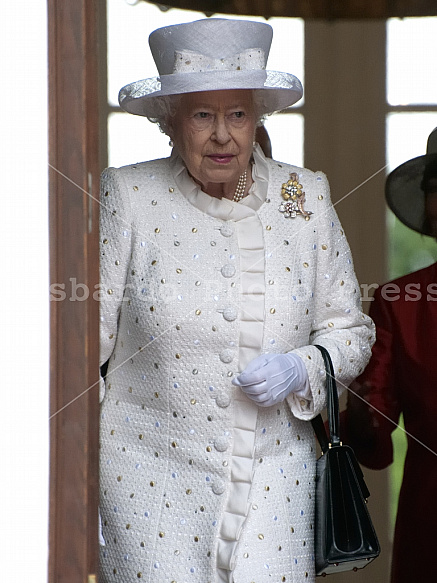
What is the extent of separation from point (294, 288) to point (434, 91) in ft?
5.59

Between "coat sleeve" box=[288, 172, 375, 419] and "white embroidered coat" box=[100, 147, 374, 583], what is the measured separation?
1cm

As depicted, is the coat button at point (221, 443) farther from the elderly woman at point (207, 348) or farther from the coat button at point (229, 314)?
the coat button at point (229, 314)

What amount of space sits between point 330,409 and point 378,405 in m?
0.59

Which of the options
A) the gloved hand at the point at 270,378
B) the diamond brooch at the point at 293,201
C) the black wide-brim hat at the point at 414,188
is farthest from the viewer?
the black wide-brim hat at the point at 414,188

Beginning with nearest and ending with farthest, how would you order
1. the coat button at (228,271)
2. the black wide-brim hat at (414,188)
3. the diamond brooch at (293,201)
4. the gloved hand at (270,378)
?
1. the gloved hand at (270,378)
2. the coat button at (228,271)
3. the diamond brooch at (293,201)
4. the black wide-brim hat at (414,188)

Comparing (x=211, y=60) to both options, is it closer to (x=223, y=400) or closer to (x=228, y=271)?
(x=228, y=271)

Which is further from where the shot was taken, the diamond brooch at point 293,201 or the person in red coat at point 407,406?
the person in red coat at point 407,406

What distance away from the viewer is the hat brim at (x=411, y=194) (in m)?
3.46

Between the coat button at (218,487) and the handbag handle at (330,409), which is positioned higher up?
the handbag handle at (330,409)

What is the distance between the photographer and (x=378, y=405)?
3064mm

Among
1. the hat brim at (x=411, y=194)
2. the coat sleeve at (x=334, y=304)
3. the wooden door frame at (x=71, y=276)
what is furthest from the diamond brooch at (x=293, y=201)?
the hat brim at (x=411, y=194)
